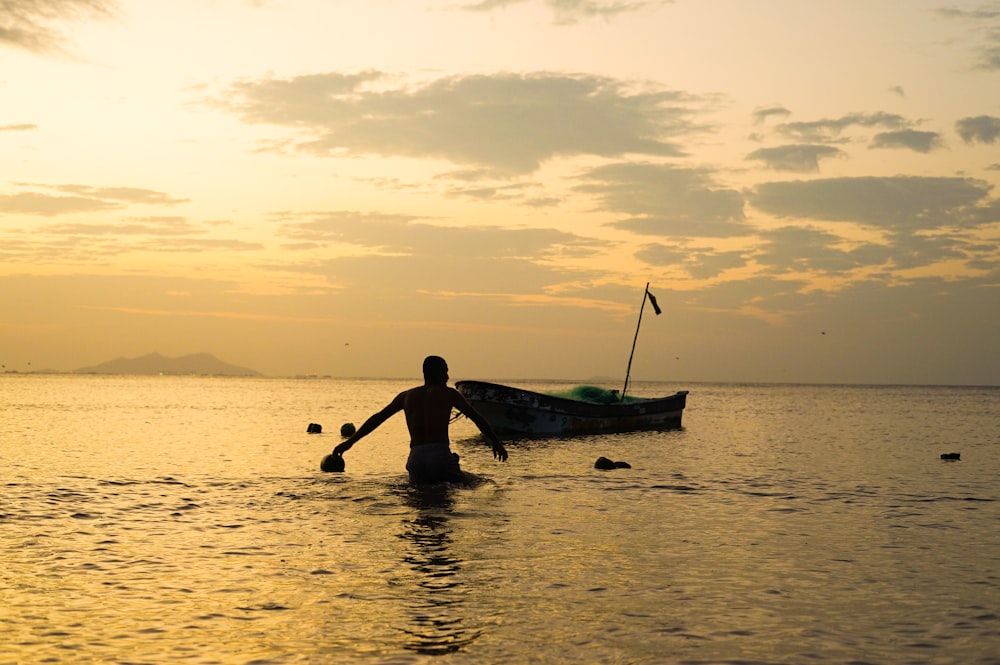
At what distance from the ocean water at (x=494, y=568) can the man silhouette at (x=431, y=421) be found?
55 cm

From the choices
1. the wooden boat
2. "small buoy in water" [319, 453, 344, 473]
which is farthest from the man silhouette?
the wooden boat

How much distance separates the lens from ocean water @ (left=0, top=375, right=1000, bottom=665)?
808 centimetres

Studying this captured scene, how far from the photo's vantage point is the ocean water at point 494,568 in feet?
26.5

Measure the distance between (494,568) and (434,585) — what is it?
1259 millimetres

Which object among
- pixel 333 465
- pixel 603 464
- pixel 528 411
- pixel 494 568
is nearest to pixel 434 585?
pixel 494 568

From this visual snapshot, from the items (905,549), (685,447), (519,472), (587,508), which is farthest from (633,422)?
(905,549)

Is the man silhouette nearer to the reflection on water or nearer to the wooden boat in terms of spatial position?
the reflection on water

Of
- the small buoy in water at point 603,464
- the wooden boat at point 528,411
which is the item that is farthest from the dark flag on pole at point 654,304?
the small buoy in water at point 603,464

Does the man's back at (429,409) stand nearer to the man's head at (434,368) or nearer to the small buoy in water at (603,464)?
the man's head at (434,368)

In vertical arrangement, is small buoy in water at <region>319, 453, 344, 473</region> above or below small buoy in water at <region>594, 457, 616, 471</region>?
above

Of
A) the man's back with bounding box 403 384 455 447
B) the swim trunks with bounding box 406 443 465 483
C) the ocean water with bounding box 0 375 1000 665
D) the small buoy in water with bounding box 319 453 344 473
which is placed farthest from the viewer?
the small buoy in water with bounding box 319 453 344 473

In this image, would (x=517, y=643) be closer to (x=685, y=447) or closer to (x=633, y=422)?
(x=685, y=447)

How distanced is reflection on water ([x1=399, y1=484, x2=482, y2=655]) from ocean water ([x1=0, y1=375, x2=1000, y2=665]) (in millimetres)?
41

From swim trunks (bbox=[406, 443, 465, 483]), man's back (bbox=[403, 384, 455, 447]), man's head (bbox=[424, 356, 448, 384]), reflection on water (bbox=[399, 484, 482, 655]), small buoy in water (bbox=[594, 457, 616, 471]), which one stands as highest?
man's head (bbox=[424, 356, 448, 384])
